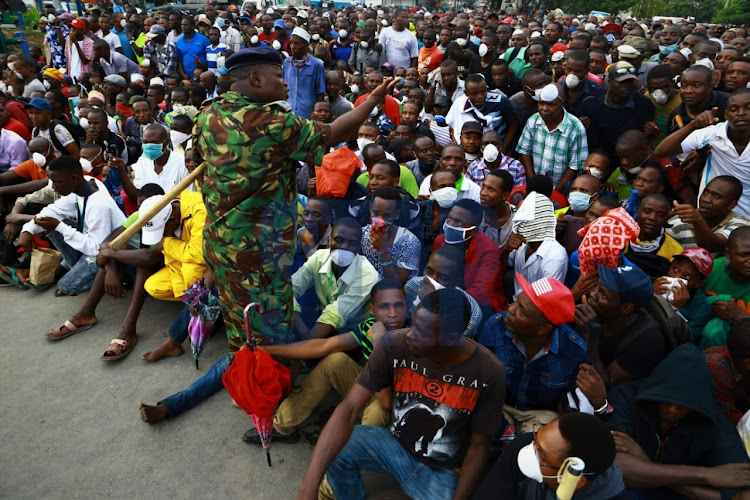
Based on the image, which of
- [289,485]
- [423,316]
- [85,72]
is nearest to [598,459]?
[423,316]

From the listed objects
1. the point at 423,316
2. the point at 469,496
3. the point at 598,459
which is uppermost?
the point at 423,316

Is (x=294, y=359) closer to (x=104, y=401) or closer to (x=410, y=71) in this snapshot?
(x=104, y=401)

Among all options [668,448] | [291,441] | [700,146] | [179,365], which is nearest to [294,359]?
[291,441]

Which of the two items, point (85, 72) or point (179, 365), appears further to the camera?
point (85, 72)

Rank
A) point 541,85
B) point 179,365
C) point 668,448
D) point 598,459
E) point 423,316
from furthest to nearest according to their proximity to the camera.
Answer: point 541,85, point 179,365, point 668,448, point 423,316, point 598,459

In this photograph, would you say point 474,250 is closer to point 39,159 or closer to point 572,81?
point 572,81

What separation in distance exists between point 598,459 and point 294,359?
1.84 metres

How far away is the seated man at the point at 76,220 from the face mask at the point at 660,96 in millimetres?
5524

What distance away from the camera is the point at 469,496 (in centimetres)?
236

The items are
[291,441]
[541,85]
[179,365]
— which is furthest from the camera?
[541,85]

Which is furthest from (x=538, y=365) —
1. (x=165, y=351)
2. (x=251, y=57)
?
(x=165, y=351)

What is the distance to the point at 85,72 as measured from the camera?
9305 millimetres

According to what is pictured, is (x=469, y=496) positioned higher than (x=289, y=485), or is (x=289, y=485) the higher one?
(x=469, y=496)

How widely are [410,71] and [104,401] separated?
6051mm
